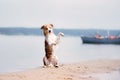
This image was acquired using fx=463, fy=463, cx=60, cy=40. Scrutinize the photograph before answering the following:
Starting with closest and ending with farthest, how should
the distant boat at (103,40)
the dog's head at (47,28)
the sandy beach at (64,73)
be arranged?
the sandy beach at (64,73) < the dog's head at (47,28) < the distant boat at (103,40)

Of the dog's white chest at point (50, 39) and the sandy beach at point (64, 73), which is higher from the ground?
the dog's white chest at point (50, 39)

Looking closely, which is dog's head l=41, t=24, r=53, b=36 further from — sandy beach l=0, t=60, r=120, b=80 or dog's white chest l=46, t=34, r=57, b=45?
sandy beach l=0, t=60, r=120, b=80

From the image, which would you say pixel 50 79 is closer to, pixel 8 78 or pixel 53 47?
pixel 8 78

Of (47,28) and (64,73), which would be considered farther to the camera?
(47,28)

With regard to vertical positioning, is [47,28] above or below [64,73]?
above

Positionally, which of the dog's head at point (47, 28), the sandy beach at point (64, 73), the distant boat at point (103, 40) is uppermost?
the dog's head at point (47, 28)

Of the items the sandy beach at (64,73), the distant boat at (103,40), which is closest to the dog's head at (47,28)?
the sandy beach at (64,73)

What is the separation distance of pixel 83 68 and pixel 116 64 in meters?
1.43

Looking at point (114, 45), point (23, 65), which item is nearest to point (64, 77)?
point (23, 65)

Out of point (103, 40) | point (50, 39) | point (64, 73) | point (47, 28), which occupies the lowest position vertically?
point (103, 40)

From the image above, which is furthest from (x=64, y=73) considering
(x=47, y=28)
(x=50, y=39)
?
(x=47, y=28)

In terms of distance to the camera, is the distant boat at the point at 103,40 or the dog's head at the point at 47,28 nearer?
the dog's head at the point at 47,28

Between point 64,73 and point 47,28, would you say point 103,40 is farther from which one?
point 64,73

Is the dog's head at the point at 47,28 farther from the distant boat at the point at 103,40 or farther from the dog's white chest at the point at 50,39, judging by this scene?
the distant boat at the point at 103,40
